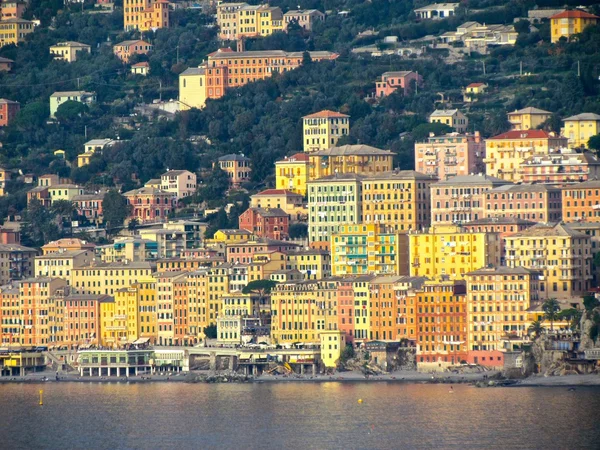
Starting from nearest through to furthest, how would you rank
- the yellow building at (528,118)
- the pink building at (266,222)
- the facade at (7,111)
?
1. the pink building at (266,222)
2. the yellow building at (528,118)
3. the facade at (7,111)

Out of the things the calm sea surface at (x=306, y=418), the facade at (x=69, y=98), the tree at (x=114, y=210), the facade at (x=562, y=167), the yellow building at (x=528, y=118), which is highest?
the facade at (x=69, y=98)

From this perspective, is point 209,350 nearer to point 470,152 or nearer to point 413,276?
point 413,276

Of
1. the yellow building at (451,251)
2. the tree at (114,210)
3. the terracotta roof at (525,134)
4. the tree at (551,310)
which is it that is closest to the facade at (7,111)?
the tree at (114,210)

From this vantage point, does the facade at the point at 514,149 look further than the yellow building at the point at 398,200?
Yes

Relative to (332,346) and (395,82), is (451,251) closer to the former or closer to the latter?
(332,346)

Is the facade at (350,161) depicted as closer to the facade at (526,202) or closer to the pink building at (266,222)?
the pink building at (266,222)
